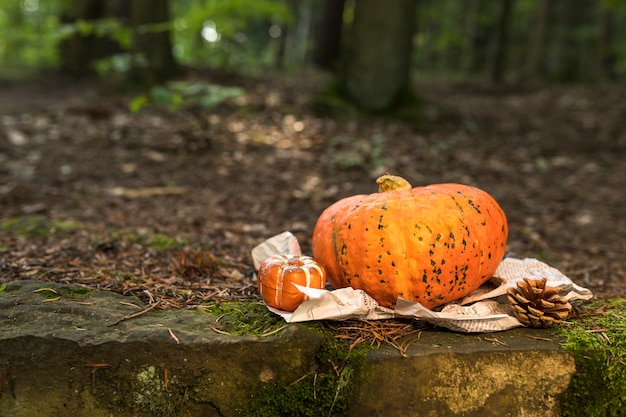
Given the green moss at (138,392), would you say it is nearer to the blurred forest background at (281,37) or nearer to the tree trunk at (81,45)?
the blurred forest background at (281,37)

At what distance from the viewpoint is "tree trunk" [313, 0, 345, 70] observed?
13.6 metres

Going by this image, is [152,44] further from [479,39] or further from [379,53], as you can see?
[479,39]

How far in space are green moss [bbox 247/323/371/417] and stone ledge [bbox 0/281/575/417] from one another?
0.05 feet

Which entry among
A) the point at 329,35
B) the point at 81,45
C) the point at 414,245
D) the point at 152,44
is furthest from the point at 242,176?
the point at 329,35

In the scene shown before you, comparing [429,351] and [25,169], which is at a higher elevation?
[429,351]

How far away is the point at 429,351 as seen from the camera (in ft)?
6.89

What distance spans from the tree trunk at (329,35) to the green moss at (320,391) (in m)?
12.1

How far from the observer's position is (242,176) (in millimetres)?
5801

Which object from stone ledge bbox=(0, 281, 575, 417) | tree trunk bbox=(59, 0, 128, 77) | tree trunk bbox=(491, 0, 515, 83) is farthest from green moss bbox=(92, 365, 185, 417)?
tree trunk bbox=(491, 0, 515, 83)

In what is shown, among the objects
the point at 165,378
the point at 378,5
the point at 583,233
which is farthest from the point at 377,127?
the point at 165,378

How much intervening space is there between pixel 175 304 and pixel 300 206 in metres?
2.57

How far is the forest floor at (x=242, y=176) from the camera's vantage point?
3225 mm

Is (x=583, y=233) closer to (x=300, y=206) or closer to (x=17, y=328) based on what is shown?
(x=300, y=206)

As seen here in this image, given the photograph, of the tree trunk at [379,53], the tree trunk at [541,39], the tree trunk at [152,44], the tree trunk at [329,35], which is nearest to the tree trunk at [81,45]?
the tree trunk at [152,44]
